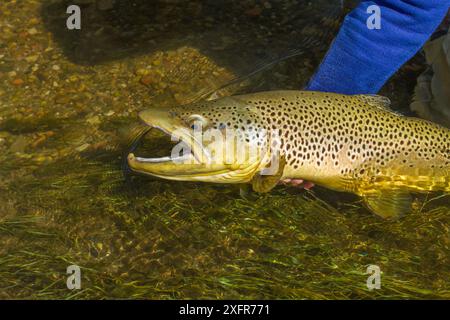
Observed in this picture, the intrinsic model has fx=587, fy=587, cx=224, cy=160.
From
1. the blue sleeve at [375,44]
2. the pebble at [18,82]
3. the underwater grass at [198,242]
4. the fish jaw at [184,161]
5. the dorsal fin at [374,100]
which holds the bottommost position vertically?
the underwater grass at [198,242]

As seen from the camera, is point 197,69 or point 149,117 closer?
point 149,117

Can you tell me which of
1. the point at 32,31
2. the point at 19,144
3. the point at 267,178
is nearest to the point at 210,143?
the point at 267,178

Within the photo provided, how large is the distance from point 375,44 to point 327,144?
0.71m

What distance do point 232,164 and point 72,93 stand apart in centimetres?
190

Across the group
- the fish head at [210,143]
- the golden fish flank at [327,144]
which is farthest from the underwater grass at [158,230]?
the fish head at [210,143]

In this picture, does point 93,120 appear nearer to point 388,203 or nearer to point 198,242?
point 198,242

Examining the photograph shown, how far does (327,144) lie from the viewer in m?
3.55

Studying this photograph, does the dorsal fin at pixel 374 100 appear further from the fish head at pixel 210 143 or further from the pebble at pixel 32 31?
the pebble at pixel 32 31

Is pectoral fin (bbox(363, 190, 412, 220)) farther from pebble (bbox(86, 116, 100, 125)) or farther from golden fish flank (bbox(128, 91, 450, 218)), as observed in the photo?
pebble (bbox(86, 116, 100, 125))

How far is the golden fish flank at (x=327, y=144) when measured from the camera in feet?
10.9

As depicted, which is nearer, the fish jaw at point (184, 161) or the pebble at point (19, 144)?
the fish jaw at point (184, 161)

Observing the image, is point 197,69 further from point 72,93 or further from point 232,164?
point 232,164
